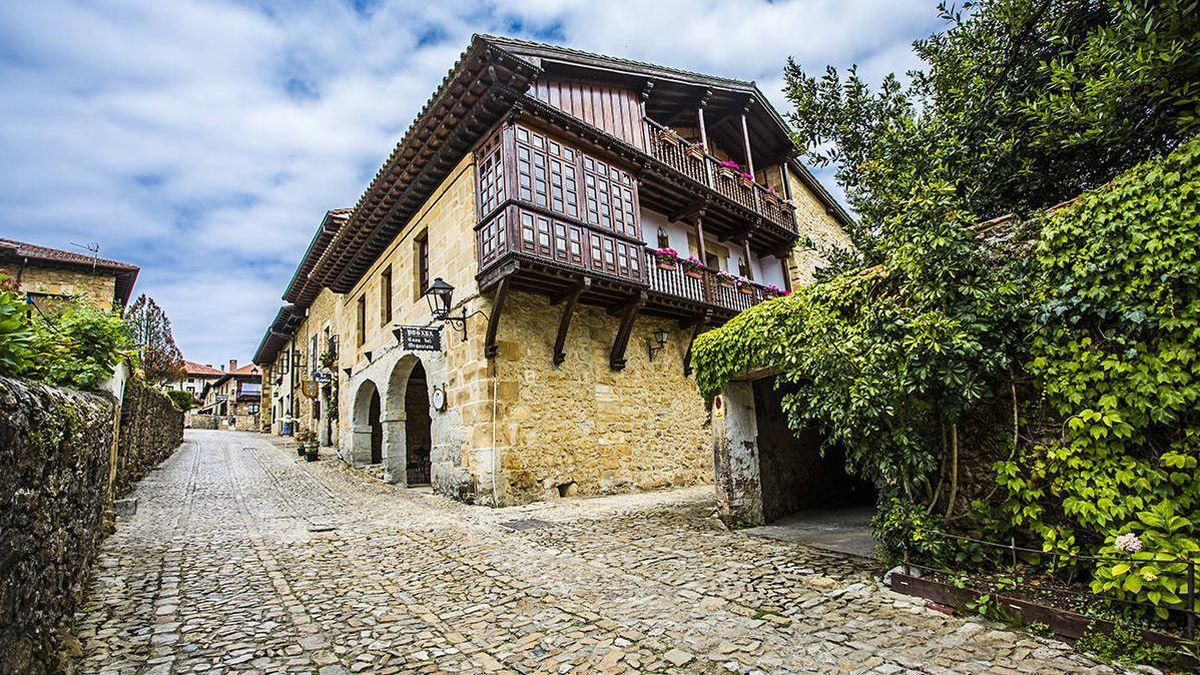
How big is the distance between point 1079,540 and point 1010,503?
Answer: 15.4 inches

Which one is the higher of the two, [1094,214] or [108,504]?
[1094,214]

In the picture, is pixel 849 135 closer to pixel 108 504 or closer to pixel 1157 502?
pixel 1157 502

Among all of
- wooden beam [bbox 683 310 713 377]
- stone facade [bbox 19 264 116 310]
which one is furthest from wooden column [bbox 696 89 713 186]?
stone facade [bbox 19 264 116 310]

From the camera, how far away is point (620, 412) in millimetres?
10086

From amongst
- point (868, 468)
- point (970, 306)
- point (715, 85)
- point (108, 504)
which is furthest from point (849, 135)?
point (108, 504)

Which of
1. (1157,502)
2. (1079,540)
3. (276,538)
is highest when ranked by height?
(1157,502)

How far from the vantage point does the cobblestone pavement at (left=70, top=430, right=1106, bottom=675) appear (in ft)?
9.71

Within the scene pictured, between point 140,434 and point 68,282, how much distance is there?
41.1 feet

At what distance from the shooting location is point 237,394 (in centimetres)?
4334

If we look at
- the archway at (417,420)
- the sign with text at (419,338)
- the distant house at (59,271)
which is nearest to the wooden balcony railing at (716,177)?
the sign with text at (419,338)

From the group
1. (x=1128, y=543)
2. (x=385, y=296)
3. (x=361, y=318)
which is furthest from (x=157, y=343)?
(x=1128, y=543)

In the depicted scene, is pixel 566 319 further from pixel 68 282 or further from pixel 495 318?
pixel 68 282

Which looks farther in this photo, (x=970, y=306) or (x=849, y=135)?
(x=849, y=135)

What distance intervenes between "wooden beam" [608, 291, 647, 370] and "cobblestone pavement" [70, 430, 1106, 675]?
11.9ft
